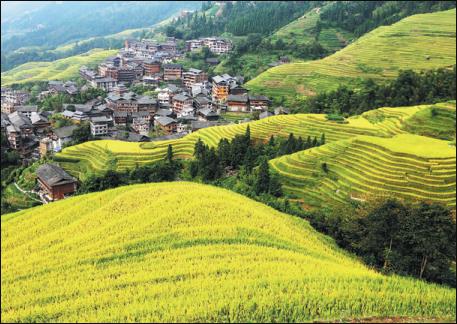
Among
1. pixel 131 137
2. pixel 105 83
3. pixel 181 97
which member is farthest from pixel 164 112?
pixel 105 83

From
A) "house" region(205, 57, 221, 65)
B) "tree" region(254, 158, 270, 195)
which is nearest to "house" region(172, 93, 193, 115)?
"house" region(205, 57, 221, 65)

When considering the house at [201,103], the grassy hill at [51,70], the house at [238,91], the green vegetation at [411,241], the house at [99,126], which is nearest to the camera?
the green vegetation at [411,241]

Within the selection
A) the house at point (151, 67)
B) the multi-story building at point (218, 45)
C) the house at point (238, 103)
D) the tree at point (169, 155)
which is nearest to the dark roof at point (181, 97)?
the house at point (238, 103)

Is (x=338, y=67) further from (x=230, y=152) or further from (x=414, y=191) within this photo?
(x=414, y=191)

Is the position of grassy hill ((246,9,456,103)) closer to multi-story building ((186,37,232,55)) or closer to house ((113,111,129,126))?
house ((113,111,129,126))

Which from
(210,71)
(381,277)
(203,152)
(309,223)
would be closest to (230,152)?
(203,152)

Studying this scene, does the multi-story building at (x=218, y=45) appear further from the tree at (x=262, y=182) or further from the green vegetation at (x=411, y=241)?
the green vegetation at (x=411, y=241)
